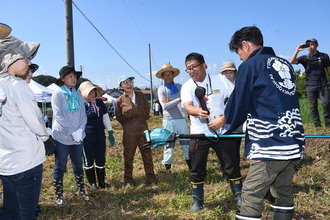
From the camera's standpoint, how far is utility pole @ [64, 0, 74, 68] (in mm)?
6668

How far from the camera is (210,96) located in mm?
3752

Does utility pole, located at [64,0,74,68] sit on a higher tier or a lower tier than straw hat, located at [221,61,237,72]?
higher

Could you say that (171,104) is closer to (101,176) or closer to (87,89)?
(87,89)

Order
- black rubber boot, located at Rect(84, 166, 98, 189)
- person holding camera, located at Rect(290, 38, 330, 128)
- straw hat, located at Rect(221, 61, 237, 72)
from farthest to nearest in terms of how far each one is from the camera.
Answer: person holding camera, located at Rect(290, 38, 330, 128) → straw hat, located at Rect(221, 61, 237, 72) → black rubber boot, located at Rect(84, 166, 98, 189)

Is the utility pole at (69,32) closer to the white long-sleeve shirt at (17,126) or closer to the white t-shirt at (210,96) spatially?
the white t-shirt at (210,96)

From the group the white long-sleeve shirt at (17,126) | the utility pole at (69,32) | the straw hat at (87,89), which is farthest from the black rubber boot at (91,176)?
the utility pole at (69,32)

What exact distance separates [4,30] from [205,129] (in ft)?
8.42

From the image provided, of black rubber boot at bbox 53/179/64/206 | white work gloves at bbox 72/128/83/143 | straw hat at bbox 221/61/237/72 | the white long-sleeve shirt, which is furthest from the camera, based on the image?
straw hat at bbox 221/61/237/72

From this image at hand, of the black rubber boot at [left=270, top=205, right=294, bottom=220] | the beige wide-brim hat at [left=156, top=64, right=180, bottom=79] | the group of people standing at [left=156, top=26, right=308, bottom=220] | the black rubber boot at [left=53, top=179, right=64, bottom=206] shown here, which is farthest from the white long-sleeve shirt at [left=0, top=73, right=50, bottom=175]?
the beige wide-brim hat at [left=156, top=64, right=180, bottom=79]

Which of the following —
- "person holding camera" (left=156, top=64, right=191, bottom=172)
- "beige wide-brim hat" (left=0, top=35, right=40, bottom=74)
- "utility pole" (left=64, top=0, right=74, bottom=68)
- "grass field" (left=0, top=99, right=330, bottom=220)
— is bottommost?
"grass field" (left=0, top=99, right=330, bottom=220)

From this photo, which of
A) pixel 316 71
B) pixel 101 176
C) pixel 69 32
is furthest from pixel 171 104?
pixel 316 71

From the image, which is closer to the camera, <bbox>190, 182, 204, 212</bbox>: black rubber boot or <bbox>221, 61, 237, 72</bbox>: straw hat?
<bbox>190, 182, 204, 212</bbox>: black rubber boot

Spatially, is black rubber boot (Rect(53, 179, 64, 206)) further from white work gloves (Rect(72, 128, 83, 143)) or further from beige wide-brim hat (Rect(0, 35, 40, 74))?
beige wide-brim hat (Rect(0, 35, 40, 74))

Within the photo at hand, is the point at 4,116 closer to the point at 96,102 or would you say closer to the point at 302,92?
the point at 96,102
